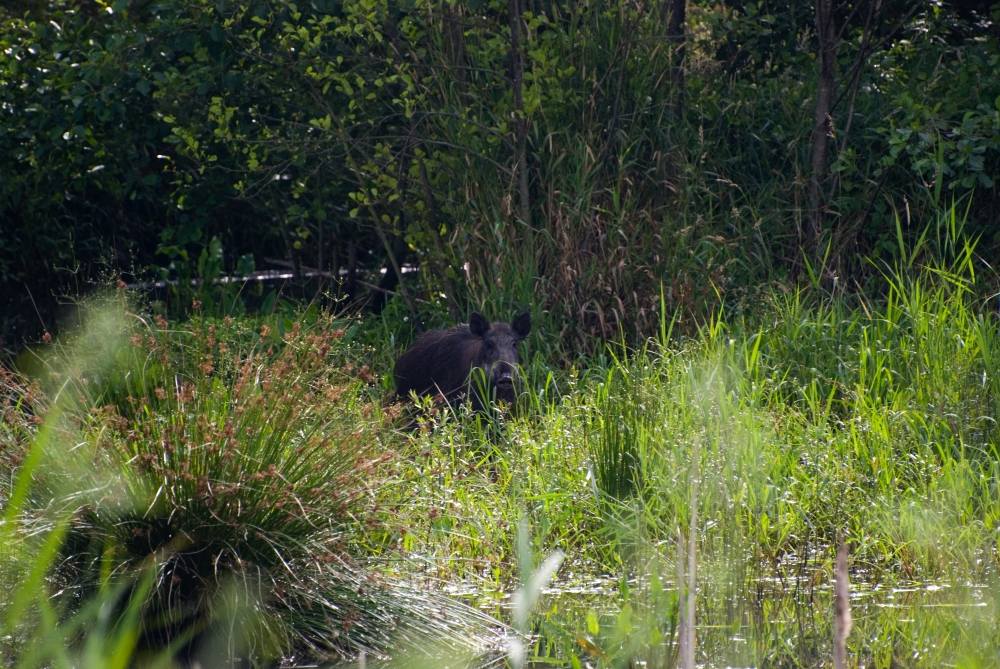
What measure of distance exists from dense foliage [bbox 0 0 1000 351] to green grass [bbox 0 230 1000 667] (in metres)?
1.88

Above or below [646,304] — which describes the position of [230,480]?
above

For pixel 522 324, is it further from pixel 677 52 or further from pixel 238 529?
pixel 238 529

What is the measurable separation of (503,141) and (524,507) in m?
4.50

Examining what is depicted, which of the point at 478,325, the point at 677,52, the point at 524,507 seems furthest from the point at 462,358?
the point at 677,52

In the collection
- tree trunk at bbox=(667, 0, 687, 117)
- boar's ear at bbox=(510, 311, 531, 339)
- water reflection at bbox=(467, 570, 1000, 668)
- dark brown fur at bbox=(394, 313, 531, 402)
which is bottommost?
dark brown fur at bbox=(394, 313, 531, 402)

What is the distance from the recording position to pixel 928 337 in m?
6.55

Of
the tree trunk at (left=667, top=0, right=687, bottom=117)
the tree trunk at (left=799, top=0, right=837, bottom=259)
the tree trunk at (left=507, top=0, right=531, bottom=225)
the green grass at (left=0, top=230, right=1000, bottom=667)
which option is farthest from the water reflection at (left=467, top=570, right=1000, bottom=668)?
the tree trunk at (left=667, top=0, right=687, bottom=117)

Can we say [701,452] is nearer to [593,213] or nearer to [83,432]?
[83,432]

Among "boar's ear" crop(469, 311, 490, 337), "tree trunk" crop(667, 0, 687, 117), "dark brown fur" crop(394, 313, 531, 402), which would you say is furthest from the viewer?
"tree trunk" crop(667, 0, 687, 117)

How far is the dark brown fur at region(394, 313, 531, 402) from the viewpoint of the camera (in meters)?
7.68

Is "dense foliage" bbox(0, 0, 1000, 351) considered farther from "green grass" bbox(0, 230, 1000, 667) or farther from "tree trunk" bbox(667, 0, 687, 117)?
"green grass" bbox(0, 230, 1000, 667)

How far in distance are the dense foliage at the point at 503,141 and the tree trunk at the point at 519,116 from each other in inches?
0.8

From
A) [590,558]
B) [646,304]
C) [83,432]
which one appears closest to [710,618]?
[590,558]

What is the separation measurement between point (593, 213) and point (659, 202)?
1.71 ft
